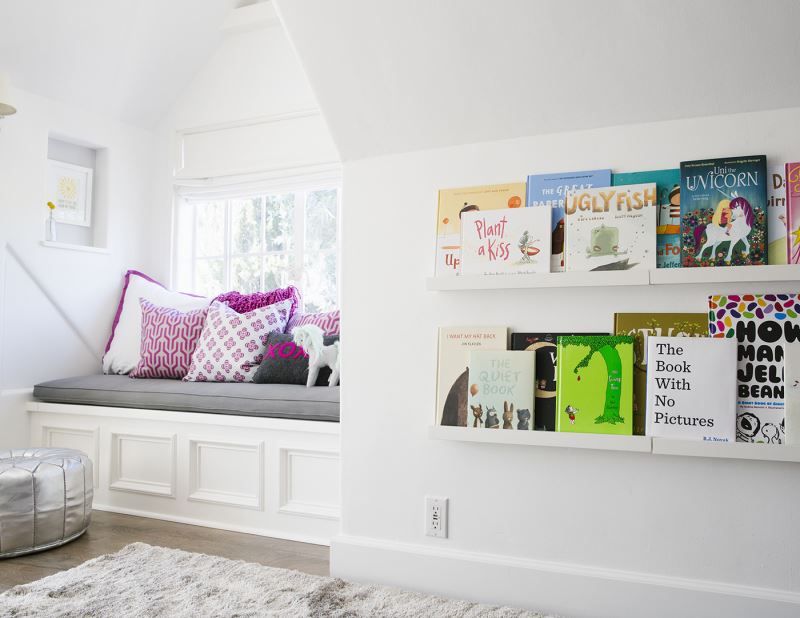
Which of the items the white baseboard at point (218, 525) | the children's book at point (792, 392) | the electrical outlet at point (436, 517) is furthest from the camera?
the white baseboard at point (218, 525)

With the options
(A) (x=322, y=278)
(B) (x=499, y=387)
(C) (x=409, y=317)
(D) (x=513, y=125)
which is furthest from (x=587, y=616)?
(A) (x=322, y=278)

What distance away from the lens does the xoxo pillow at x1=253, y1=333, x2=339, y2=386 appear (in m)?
2.72

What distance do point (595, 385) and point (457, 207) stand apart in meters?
0.61

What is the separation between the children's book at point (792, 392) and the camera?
1.45 meters

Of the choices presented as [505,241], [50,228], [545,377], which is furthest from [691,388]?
[50,228]

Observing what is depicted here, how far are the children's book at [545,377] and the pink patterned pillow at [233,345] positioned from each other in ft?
5.02

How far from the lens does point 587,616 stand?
65.3 inches

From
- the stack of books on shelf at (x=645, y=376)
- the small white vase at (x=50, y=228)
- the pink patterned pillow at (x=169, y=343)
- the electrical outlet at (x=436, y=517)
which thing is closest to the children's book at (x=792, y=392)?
the stack of books on shelf at (x=645, y=376)

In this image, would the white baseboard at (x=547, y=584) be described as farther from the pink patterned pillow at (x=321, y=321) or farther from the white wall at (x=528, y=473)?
the pink patterned pillow at (x=321, y=321)

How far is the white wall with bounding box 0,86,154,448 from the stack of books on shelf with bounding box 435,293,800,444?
89.9 inches

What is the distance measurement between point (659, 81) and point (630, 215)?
1.06ft

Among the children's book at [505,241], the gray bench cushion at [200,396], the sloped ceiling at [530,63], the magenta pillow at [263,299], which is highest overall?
the sloped ceiling at [530,63]

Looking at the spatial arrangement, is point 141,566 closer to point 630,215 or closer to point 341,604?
point 341,604

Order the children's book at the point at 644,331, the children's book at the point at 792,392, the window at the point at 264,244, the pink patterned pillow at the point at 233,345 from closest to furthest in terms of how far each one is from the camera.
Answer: the children's book at the point at 792,392
the children's book at the point at 644,331
the pink patterned pillow at the point at 233,345
the window at the point at 264,244
